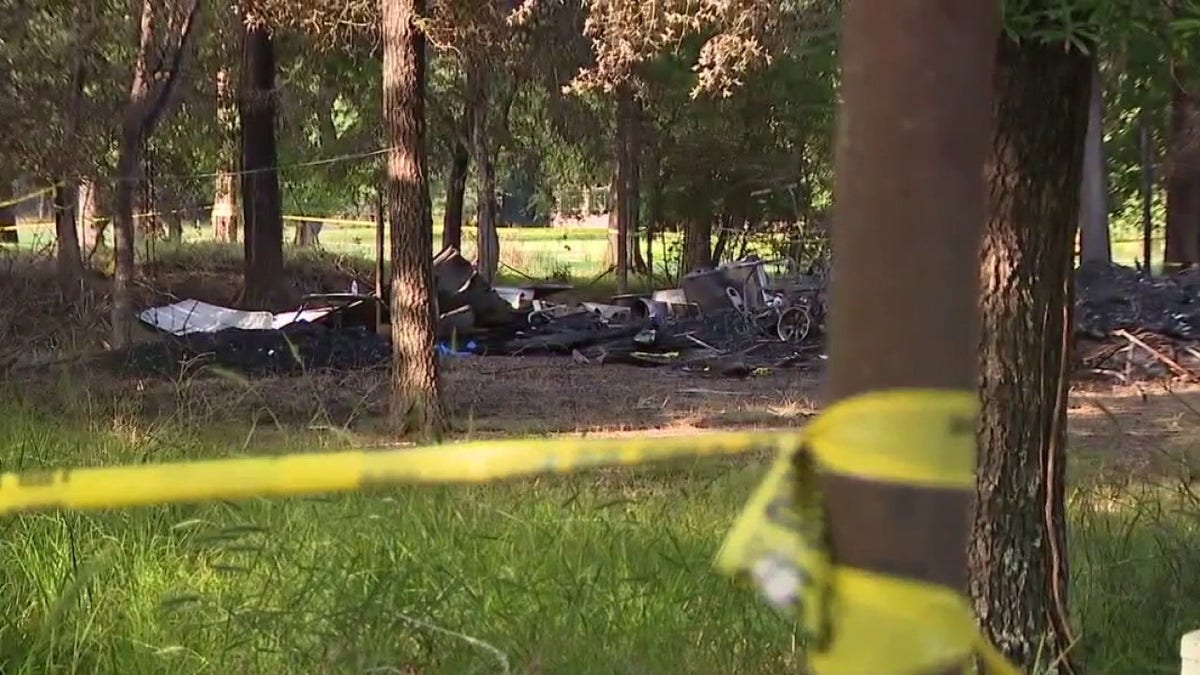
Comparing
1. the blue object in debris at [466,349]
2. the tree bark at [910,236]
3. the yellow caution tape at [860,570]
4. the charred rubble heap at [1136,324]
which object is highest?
the tree bark at [910,236]

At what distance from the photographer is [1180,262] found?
2506cm

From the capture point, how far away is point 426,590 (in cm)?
330

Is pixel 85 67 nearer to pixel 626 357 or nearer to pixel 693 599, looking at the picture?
pixel 626 357

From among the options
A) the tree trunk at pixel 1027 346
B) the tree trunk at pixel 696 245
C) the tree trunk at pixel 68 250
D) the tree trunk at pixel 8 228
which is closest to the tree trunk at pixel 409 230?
the tree trunk at pixel 1027 346

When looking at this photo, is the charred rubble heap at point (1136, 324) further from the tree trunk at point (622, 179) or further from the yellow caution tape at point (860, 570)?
the yellow caution tape at point (860, 570)

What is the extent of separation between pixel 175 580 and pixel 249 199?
56.9 ft

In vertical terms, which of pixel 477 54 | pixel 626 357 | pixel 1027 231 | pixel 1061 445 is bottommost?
pixel 626 357

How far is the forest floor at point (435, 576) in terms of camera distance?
3.11m

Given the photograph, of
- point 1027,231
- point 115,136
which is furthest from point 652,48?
point 1027,231

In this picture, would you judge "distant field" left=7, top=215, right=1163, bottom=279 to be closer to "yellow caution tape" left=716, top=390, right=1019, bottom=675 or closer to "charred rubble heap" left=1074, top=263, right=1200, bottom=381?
"charred rubble heap" left=1074, top=263, right=1200, bottom=381

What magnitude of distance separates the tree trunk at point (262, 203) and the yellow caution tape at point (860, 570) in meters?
19.0

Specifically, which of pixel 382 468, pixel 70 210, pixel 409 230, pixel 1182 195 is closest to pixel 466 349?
pixel 70 210

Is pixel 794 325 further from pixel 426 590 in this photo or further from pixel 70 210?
pixel 426 590

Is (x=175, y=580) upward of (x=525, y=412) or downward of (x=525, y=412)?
upward
